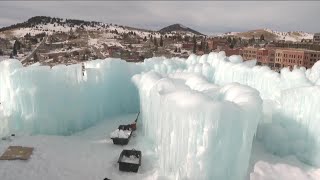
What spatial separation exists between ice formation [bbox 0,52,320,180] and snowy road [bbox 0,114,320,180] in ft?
3.48

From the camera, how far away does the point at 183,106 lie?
15.3 metres

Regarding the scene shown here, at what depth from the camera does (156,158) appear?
19.5 metres

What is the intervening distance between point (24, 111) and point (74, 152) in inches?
210

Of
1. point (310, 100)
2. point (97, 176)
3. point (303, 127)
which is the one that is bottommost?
point (97, 176)

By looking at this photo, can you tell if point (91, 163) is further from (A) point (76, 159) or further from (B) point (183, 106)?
(B) point (183, 106)

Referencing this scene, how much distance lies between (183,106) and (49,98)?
1160 cm

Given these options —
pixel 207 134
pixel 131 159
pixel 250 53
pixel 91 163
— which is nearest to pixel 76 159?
pixel 91 163

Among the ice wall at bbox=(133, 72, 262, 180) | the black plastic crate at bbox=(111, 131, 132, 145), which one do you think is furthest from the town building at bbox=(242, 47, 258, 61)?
the ice wall at bbox=(133, 72, 262, 180)

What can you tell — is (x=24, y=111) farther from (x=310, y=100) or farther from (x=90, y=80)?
(x=310, y=100)

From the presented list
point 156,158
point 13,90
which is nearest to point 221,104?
point 156,158

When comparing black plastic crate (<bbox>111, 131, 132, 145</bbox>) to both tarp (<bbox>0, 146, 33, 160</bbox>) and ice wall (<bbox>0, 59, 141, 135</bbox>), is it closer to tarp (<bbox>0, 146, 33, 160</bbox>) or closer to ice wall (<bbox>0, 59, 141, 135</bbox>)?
ice wall (<bbox>0, 59, 141, 135</bbox>)

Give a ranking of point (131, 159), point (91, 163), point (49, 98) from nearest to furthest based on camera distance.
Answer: point (131, 159) < point (91, 163) < point (49, 98)

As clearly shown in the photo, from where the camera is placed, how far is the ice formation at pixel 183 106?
15047 millimetres

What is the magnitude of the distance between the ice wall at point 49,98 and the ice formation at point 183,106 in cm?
6
